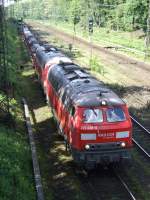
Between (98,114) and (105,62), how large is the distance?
35286mm

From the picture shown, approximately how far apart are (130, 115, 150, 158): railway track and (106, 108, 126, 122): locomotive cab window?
3.24m

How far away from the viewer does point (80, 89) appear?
56.9 feet

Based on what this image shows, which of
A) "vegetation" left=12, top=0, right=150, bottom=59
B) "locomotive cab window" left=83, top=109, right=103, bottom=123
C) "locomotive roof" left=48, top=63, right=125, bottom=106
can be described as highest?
"locomotive roof" left=48, top=63, right=125, bottom=106

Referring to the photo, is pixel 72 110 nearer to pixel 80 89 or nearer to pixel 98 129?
pixel 80 89

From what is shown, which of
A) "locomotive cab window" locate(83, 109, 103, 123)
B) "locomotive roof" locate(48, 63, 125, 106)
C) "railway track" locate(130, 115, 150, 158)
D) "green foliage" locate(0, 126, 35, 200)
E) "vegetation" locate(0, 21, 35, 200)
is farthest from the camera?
"railway track" locate(130, 115, 150, 158)

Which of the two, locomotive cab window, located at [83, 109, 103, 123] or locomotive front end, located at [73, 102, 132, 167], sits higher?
locomotive cab window, located at [83, 109, 103, 123]

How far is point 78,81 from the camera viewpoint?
18.7 metres

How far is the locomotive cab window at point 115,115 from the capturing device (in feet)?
51.8

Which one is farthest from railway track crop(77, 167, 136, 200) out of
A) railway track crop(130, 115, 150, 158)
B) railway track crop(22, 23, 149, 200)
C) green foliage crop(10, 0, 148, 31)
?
green foliage crop(10, 0, 148, 31)

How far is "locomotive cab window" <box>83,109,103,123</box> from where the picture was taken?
15.7 metres

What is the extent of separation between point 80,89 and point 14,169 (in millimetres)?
4367

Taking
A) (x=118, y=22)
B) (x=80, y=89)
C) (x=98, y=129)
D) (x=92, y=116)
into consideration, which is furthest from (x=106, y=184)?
(x=118, y=22)

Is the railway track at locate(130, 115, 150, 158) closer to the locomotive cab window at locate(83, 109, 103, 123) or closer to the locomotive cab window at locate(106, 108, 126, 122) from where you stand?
the locomotive cab window at locate(106, 108, 126, 122)

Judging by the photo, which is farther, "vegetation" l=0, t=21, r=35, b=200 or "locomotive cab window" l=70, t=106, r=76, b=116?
"locomotive cab window" l=70, t=106, r=76, b=116
